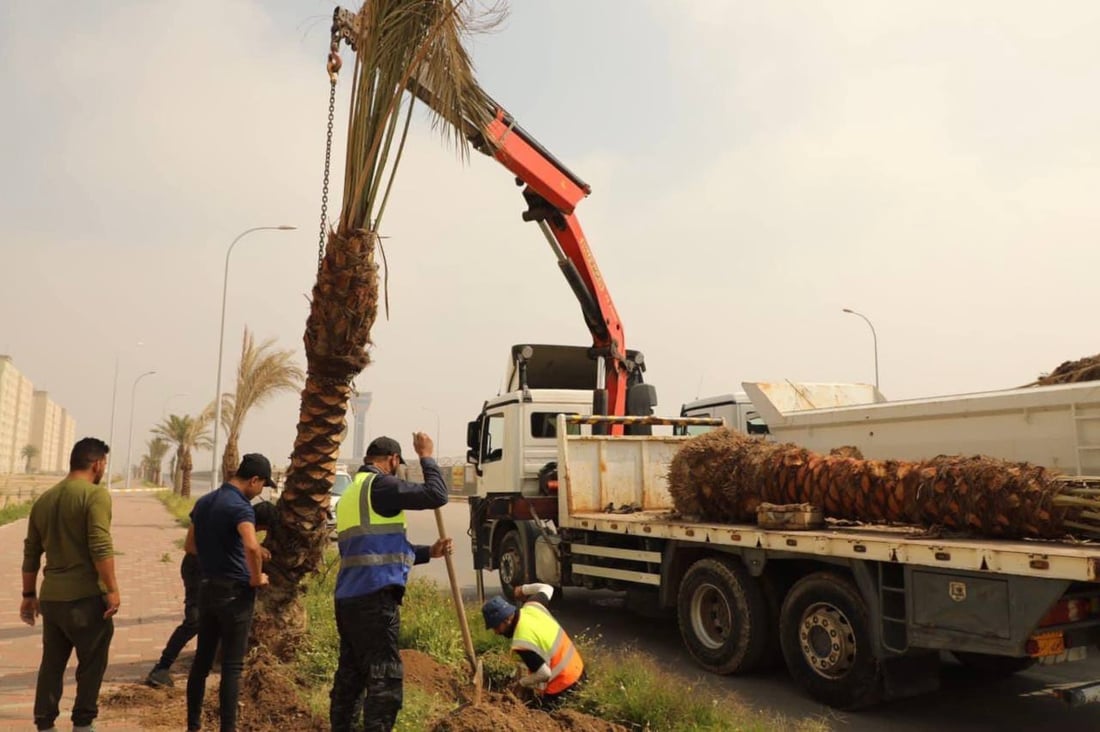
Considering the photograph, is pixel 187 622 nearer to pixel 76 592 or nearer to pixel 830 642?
pixel 76 592

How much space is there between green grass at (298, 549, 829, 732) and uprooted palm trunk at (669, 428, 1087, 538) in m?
1.73

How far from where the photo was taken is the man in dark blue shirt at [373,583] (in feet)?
15.5

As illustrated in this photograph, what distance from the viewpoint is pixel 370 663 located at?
185 inches

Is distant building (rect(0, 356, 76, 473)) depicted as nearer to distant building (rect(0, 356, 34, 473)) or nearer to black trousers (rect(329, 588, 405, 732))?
distant building (rect(0, 356, 34, 473))

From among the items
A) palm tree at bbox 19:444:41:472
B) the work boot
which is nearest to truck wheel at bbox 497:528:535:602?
the work boot

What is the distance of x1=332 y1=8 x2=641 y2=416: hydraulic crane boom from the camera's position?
11852mm

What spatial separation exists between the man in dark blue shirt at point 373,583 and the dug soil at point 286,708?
1.62ft

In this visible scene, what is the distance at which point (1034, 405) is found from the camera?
743 cm

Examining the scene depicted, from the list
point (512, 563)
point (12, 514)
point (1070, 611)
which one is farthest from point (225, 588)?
point (12, 514)

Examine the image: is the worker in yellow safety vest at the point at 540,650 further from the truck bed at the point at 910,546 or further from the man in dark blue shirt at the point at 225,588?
the truck bed at the point at 910,546

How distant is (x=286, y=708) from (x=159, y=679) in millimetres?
1479

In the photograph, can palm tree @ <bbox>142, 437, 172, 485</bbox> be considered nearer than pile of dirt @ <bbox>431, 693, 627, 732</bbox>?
No

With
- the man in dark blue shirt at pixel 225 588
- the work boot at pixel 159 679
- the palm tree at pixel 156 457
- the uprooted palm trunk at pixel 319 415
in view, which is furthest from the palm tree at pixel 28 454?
the man in dark blue shirt at pixel 225 588

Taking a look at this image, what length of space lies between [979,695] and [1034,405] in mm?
2523
